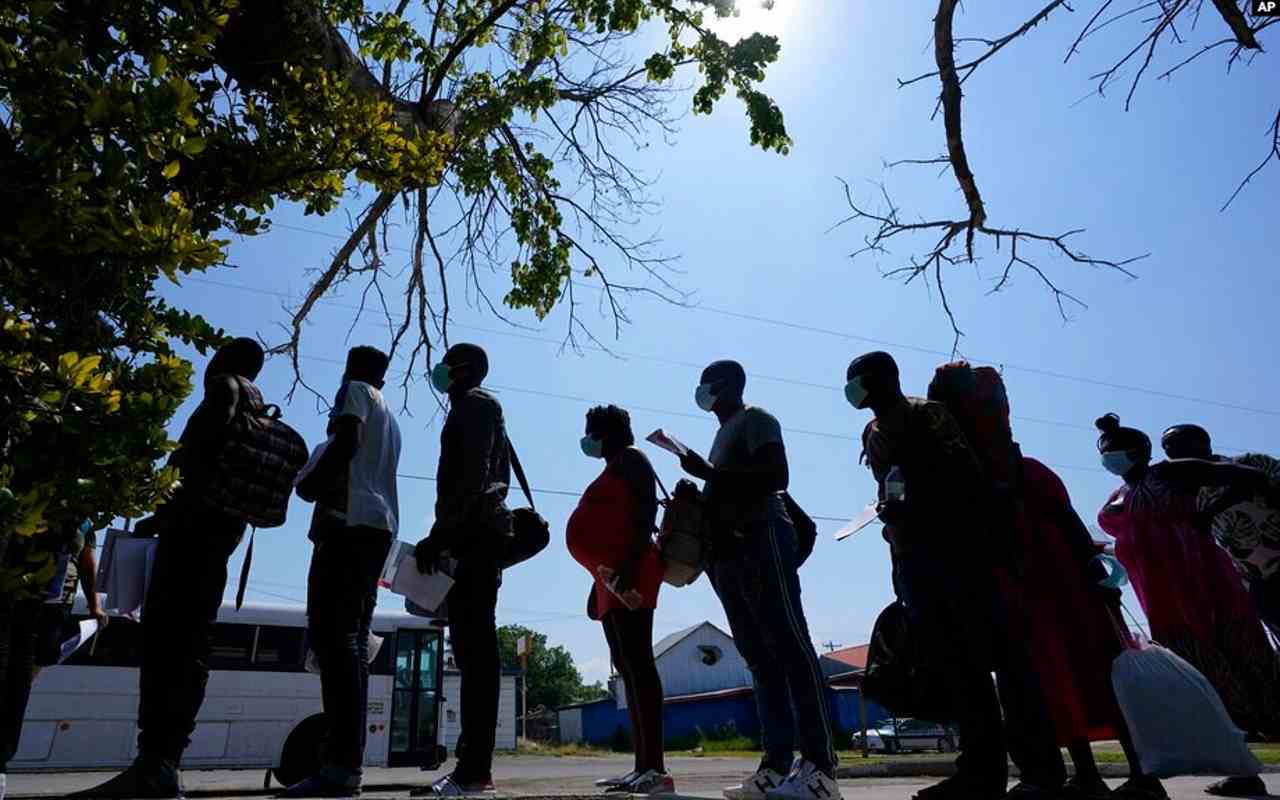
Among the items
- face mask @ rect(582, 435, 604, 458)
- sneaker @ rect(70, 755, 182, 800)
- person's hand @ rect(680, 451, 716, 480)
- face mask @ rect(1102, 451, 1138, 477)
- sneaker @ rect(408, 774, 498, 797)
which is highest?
face mask @ rect(582, 435, 604, 458)

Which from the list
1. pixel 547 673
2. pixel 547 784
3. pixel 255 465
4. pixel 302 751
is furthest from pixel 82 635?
pixel 547 673

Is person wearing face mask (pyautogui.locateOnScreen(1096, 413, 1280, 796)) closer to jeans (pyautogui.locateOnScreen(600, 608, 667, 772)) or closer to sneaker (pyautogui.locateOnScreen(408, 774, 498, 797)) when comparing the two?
jeans (pyautogui.locateOnScreen(600, 608, 667, 772))

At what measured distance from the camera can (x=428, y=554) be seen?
3.48 m

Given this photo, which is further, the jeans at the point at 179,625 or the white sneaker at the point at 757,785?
the white sneaker at the point at 757,785

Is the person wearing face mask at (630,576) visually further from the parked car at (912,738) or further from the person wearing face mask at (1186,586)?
the parked car at (912,738)

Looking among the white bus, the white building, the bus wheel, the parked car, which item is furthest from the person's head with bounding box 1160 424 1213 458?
the white building

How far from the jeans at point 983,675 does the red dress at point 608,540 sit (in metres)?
1.34

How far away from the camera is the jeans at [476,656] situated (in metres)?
3.21

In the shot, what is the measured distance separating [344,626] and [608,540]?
3.96 feet

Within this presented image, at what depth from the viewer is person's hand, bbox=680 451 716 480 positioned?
3631 mm

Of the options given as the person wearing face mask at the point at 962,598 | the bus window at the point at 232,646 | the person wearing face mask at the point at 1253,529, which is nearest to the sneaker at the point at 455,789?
the person wearing face mask at the point at 962,598

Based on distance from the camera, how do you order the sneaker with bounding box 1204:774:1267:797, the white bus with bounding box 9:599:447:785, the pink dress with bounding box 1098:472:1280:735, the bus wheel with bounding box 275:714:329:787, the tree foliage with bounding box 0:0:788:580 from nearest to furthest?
the tree foliage with bounding box 0:0:788:580 → the sneaker with bounding box 1204:774:1267:797 → the pink dress with bounding box 1098:472:1280:735 → the bus wheel with bounding box 275:714:329:787 → the white bus with bounding box 9:599:447:785

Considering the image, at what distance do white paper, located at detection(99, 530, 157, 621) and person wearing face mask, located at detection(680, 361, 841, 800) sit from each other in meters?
2.13

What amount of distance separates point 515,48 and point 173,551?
700 centimetres
